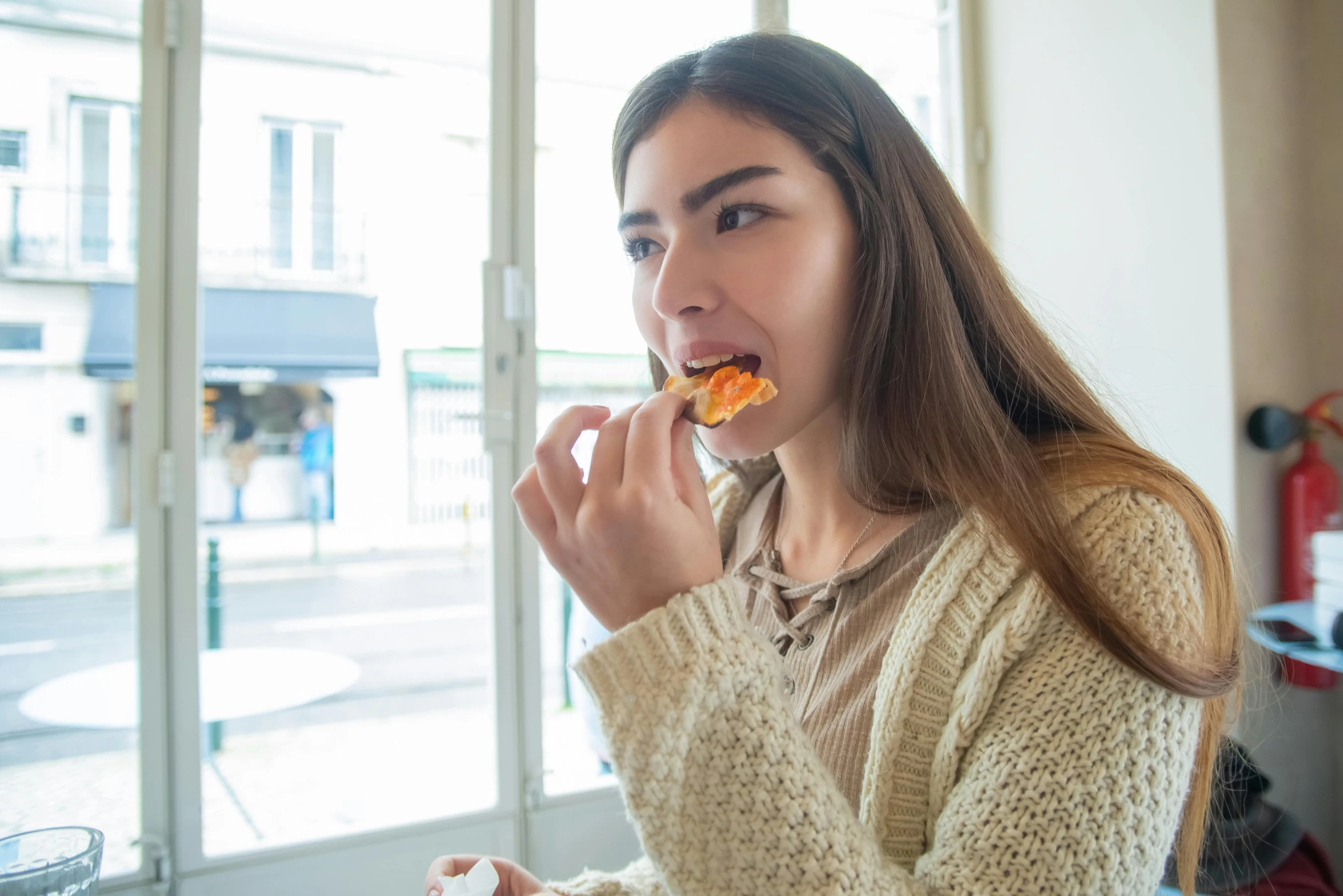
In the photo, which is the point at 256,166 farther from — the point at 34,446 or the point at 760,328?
the point at 760,328

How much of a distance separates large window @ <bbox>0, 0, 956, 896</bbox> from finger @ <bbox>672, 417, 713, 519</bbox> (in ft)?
4.23

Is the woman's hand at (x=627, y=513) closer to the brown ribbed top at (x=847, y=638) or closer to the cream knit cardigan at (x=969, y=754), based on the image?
the cream knit cardigan at (x=969, y=754)

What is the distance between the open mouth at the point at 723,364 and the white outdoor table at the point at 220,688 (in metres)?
1.54

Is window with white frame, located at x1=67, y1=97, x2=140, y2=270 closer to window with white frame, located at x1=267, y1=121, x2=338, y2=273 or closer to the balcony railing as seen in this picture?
the balcony railing

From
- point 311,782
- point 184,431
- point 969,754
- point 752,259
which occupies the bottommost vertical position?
point 311,782

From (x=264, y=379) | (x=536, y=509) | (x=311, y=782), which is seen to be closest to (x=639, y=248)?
(x=536, y=509)

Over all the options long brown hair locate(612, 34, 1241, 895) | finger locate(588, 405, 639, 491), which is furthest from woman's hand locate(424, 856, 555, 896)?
long brown hair locate(612, 34, 1241, 895)

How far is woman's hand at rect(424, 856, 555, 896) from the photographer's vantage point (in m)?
0.95

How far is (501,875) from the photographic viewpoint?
975 mm

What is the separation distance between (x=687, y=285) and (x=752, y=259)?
0.27 feet

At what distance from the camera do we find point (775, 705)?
0.68 meters

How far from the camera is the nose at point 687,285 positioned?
942mm

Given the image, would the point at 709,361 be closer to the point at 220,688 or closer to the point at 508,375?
the point at 508,375

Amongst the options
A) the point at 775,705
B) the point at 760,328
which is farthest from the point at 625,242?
the point at 775,705
